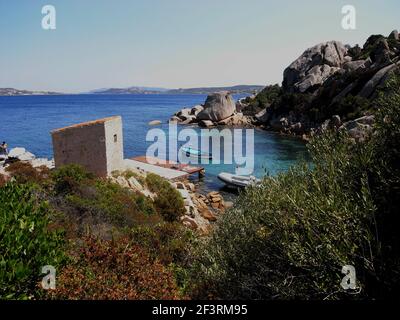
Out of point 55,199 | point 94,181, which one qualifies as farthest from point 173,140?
point 55,199

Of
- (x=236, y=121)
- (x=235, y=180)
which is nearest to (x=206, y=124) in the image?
(x=236, y=121)

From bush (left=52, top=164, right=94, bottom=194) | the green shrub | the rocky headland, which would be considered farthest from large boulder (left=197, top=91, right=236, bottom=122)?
bush (left=52, top=164, right=94, bottom=194)

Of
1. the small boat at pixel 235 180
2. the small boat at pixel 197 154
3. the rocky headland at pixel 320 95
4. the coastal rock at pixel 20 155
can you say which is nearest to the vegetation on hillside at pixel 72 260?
the small boat at pixel 235 180

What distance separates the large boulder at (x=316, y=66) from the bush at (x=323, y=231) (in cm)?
5924

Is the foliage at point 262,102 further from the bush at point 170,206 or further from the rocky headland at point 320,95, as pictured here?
the bush at point 170,206

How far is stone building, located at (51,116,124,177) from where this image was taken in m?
22.0

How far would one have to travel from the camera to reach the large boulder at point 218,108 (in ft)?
239

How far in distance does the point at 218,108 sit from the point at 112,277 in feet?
222

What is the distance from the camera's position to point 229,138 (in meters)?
57.2

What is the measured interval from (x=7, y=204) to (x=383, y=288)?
24.1ft

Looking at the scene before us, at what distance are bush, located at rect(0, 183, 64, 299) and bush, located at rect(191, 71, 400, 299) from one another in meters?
3.64

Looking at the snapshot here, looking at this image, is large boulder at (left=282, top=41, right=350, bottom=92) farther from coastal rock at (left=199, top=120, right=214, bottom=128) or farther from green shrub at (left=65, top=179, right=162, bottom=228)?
green shrub at (left=65, top=179, right=162, bottom=228)

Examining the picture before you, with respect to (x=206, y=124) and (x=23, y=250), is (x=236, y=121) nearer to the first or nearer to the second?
(x=206, y=124)
